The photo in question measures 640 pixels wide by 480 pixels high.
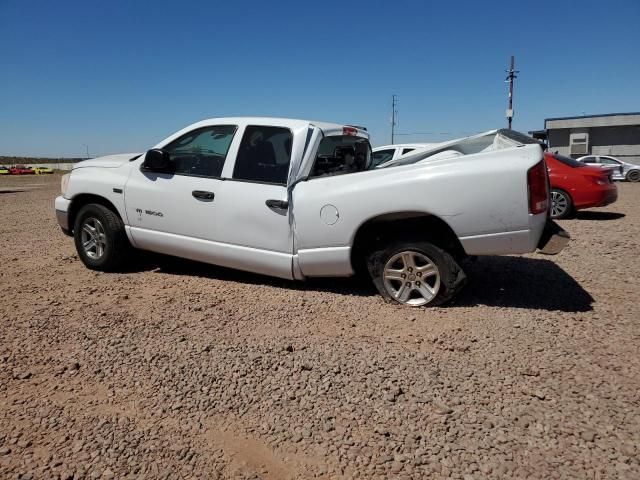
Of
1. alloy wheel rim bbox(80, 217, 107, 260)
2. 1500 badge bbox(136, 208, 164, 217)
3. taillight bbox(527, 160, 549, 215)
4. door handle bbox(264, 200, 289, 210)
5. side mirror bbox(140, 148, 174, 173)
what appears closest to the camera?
taillight bbox(527, 160, 549, 215)

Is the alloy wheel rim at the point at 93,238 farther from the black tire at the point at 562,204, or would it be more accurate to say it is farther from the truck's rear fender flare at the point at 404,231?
the black tire at the point at 562,204

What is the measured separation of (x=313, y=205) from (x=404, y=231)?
0.88 meters

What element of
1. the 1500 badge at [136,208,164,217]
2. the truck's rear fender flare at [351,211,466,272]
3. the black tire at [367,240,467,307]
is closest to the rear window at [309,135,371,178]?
the truck's rear fender flare at [351,211,466,272]

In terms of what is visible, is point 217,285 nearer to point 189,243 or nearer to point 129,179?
point 189,243

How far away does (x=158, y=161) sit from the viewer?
194 inches

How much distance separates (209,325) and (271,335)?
0.58 metres

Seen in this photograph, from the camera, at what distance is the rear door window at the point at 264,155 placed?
462 centimetres

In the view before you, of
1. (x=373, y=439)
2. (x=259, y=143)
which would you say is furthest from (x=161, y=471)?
(x=259, y=143)

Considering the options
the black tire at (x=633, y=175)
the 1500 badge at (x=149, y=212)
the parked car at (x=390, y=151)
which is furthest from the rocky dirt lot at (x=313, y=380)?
the black tire at (x=633, y=175)

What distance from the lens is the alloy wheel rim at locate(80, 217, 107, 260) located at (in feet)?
17.7

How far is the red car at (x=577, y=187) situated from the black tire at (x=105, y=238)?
8.26 m

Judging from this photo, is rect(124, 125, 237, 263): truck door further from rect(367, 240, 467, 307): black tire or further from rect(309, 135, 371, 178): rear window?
rect(367, 240, 467, 307): black tire

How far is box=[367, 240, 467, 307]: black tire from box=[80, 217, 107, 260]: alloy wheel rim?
3190 millimetres

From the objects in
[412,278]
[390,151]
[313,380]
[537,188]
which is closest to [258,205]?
[412,278]
